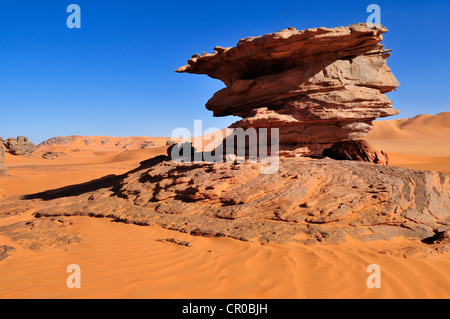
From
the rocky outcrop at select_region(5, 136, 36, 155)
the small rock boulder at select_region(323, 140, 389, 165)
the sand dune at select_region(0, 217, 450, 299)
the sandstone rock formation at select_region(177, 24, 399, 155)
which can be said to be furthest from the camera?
the rocky outcrop at select_region(5, 136, 36, 155)

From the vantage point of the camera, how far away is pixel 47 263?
375 cm

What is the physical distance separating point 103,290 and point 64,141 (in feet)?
253

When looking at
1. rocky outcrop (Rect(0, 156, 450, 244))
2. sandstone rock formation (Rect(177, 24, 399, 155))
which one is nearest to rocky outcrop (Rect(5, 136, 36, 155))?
rocky outcrop (Rect(0, 156, 450, 244))

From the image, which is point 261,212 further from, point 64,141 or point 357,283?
point 64,141

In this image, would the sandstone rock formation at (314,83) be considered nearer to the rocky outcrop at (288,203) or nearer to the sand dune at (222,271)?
the rocky outcrop at (288,203)

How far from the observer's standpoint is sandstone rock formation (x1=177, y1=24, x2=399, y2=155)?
761 cm

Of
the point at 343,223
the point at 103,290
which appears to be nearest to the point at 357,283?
the point at 343,223

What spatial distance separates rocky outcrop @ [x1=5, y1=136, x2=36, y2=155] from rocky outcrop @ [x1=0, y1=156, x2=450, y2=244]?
3138 centimetres

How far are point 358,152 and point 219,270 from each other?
7459 millimetres

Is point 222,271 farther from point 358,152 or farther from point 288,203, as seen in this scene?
point 358,152

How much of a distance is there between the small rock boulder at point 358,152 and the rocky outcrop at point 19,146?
37135mm

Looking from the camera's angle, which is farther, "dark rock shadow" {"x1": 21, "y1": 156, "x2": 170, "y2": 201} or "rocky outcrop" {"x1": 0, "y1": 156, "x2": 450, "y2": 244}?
"dark rock shadow" {"x1": 21, "y1": 156, "x2": 170, "y2": 201}

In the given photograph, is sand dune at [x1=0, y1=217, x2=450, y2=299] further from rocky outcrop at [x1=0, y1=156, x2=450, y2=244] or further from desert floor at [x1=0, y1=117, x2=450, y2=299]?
rocky outcrop at [x1=0, y1=156, x2=450, y2=244]

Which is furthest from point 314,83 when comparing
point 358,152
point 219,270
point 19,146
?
point 19,146
